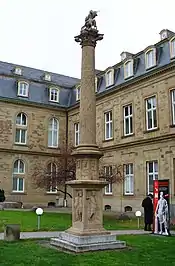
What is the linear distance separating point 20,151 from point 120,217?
1550 centimetres

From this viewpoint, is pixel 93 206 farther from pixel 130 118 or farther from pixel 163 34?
pixel 163 34

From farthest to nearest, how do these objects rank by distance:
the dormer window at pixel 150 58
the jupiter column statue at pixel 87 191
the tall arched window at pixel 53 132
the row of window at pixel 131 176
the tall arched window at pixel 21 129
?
the tall arched window at pixel 53 132
the tall arched window at pixel 21 129
the dormer window at pixel 150 58
the row of window at pixel 131 176
the jupiter column statue at pixel 87 191

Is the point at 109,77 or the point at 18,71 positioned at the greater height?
the point at 18,71

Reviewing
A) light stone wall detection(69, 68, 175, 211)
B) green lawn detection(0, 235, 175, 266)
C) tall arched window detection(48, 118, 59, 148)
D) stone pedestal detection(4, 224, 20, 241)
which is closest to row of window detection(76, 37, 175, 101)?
light stone wall detection(69, 68, 175, 211)

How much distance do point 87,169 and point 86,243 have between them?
7.56 feet

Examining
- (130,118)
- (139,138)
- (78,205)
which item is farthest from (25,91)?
(78,205)

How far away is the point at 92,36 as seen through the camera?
503 inches

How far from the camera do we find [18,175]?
120 ft

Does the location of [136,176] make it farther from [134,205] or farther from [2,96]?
[2,96]

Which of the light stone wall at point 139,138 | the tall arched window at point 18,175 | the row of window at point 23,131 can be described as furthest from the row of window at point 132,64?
the tall arched window at point 18,175

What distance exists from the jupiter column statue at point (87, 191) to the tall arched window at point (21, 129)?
1011 inches

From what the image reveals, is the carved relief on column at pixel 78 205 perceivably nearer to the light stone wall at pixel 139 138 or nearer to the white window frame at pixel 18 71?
the light stone wall at pixel 139 138

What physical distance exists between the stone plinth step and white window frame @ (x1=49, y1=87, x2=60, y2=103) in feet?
98.4

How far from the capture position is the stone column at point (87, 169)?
36.7 ft
